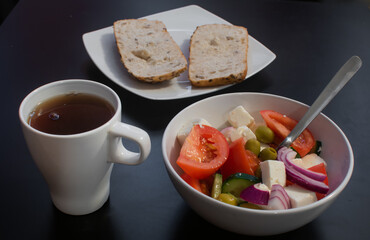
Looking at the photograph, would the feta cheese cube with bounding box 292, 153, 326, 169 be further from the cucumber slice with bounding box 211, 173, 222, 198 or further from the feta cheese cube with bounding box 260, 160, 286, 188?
the cucumber slice with bounding box 211, 173, 222, 198

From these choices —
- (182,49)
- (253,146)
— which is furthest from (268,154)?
(182,49)

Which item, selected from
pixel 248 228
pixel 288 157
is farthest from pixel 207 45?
pixel 248 228

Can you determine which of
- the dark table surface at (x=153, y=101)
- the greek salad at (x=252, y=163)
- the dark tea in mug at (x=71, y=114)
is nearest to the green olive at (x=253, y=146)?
the greek salad at (x=252, y=163)

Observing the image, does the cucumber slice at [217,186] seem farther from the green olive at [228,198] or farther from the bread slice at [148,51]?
the bread slice at [148,51]

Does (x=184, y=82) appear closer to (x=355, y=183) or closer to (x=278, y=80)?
(x=278, y=80)

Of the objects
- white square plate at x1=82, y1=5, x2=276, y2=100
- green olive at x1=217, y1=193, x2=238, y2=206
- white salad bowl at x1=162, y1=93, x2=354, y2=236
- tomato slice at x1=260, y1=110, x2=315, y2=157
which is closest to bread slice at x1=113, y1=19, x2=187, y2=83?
white square plate at x1=82, y1=5, x2=276, y2=100

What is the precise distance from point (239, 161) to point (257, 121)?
0.26m

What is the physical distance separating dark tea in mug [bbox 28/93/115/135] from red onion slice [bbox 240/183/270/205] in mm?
369

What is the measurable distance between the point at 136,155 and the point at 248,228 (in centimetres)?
31

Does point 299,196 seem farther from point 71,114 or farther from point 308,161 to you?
point 71,114

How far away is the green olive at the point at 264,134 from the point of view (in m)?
1.12

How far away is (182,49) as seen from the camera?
1826 millimetres

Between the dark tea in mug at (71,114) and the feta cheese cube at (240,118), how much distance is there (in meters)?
0.38

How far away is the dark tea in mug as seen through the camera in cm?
90
